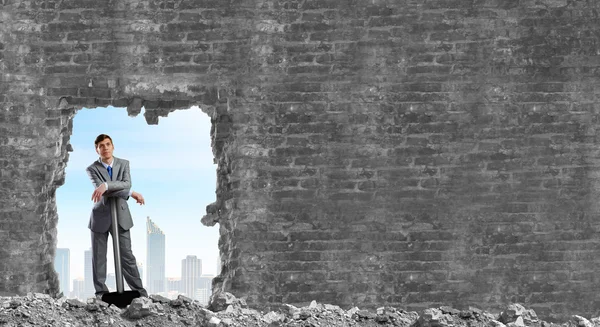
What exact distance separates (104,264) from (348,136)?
2.32 meters

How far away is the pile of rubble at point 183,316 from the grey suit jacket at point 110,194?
1267 millimetres

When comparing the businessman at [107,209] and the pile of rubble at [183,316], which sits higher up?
the businessman at [107,209]

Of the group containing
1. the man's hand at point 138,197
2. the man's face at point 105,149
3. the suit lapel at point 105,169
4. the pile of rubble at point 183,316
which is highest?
the man's face at point 105,149

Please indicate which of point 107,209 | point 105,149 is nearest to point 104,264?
point 107,209

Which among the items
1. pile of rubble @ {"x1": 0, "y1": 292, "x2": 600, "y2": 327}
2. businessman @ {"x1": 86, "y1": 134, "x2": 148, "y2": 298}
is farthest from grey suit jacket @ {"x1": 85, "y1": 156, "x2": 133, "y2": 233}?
pile of rubble @ {"x1": 0, "y1": 292, "x2": 600, "y2": 327}

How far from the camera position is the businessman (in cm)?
640

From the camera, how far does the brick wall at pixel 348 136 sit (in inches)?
291

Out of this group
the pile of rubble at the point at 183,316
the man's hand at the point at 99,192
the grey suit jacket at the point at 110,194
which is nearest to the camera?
the pile of rubble at the point at 183,316

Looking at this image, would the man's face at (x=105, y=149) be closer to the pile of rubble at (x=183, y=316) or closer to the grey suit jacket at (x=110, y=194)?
the grey suit jacket at (x=110, y=194)

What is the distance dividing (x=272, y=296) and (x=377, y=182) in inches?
52.5

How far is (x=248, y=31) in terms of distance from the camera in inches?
295

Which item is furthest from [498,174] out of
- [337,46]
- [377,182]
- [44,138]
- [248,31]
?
[44,138]

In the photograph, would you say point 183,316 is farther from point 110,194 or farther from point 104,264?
point 104,264

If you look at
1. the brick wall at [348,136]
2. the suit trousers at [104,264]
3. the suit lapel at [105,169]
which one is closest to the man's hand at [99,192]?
the suit lapel at [105,169]
